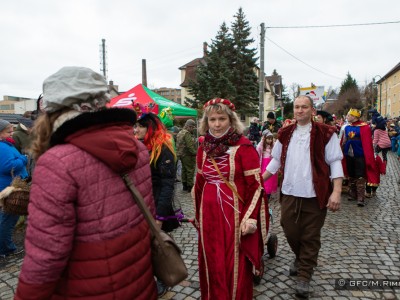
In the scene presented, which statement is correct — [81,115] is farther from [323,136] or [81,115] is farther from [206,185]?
[323,136]

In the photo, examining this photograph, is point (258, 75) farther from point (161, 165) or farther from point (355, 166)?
point (161, 165)

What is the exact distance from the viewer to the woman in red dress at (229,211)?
2520mm

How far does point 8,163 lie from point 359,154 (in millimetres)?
6431

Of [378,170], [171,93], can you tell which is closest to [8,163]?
[378,170]

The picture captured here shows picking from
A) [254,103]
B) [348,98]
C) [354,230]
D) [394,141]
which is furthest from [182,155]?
[348,98]

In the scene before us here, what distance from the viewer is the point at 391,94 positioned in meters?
54.7

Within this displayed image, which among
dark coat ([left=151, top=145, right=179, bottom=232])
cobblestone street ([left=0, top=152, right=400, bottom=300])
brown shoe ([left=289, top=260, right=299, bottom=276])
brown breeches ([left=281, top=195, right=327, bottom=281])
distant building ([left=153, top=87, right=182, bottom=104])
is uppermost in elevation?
distant building ([left=153, top=87, right=182, bottom=104])

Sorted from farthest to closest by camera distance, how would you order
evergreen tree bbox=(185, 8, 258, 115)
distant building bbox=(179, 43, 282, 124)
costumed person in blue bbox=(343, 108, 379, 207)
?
distant building bbox=(179, 43, 282, 124), evergreen tree bbox=(185, 8, 258, 115), costumed person in blue bbox=(343, 108, 379, 207)

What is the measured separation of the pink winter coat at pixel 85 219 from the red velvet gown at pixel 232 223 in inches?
46.2

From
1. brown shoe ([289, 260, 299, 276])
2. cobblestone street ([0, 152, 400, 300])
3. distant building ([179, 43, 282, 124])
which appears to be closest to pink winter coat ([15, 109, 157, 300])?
cobblestone street ([0, 152, 400, 300])

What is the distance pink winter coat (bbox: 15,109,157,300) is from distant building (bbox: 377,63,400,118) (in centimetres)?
5581

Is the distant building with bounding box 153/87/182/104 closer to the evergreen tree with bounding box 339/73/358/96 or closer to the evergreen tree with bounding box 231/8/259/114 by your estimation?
the evergreen tree with bounding box 339/73/358/96

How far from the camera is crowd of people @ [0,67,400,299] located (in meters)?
1.25

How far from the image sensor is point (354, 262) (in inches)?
150
